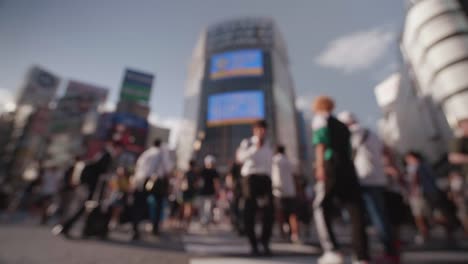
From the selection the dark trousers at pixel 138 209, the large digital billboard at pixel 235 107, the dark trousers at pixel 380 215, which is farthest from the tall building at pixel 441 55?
the dark trousers at pixel 138 209

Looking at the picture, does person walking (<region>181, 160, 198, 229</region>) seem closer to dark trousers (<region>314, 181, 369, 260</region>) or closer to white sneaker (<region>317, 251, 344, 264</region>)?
dark trousers (<region>314, 181, 369, 260</region>)

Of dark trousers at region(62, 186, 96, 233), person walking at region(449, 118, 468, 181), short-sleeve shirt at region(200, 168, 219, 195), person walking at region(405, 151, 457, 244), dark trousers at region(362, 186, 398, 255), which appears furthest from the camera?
short-sleeve shirt at region(200, 168, 219, 195)

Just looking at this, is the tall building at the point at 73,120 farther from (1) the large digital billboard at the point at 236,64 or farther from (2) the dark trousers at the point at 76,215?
(2) the dark trousers at the point at 76,215

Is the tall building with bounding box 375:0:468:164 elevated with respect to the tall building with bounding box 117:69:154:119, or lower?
lower

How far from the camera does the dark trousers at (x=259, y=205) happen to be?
253 centimetres

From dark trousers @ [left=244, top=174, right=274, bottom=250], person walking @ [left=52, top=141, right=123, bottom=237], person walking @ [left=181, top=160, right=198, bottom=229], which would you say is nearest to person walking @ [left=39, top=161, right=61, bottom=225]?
person walking @ [left=52, top=141, right=123, bottom=237]

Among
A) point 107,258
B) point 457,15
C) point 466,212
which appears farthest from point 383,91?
point 107,258

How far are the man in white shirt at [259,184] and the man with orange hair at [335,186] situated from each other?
774mm

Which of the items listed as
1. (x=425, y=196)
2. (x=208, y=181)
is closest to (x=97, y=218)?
(x=208, y=181)

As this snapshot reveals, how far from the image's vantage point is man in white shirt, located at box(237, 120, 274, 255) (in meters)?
2.54

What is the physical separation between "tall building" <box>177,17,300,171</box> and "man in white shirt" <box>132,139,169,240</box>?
18.6m

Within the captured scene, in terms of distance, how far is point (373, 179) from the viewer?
2.30 m

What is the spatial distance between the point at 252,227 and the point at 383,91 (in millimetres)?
31699

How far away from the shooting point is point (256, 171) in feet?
8.75
